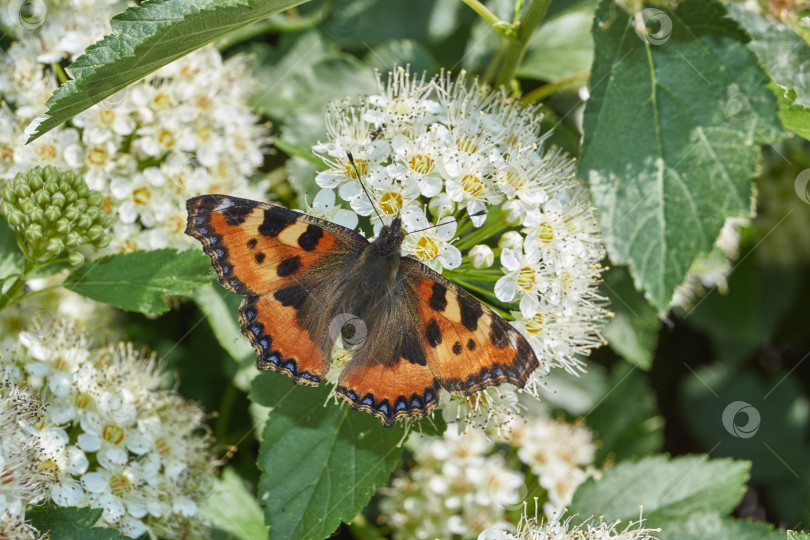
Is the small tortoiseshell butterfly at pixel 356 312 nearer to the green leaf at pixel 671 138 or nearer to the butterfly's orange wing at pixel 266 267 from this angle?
the butterfly's orange wing at pixel 266 267

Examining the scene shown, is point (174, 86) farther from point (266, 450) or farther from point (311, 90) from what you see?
point (266, 450)

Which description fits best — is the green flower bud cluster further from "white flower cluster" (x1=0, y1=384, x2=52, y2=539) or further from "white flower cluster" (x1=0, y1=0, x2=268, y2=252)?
"white flower cluster" (x1=0, y1=384, x2=52, y2=539)

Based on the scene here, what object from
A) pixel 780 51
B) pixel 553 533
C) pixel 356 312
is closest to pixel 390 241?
pixel 356 312

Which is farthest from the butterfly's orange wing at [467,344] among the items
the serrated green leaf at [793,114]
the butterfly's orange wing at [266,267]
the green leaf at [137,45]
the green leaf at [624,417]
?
the green leaf at [624,417]

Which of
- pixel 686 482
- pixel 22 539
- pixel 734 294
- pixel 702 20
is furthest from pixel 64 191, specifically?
pixel 734 294

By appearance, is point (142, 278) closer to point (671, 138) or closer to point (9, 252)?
point (9, 252)
